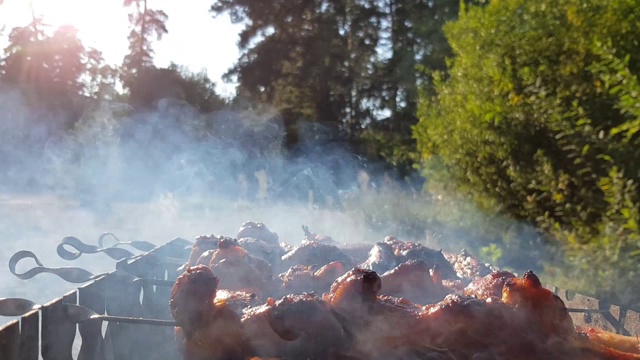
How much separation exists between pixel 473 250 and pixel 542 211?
166 centimetres

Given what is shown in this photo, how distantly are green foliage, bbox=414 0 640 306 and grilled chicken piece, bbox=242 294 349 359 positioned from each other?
5.14 ft

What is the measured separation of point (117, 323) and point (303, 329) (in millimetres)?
1453

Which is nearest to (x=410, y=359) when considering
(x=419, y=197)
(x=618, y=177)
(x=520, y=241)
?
(x=618, y=177)

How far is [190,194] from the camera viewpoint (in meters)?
14.8

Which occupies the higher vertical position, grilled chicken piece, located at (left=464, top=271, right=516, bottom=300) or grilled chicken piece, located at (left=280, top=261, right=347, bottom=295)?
grilled chicken piece, located at (left=464, top=271, right=516, bottom=300)

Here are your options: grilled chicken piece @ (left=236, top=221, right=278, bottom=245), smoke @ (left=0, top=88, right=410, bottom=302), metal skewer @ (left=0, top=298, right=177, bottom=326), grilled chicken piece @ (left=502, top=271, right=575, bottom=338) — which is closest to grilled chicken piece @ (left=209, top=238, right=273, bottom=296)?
metal skewer @ (left=0, top=298, right=177, bottom=326)

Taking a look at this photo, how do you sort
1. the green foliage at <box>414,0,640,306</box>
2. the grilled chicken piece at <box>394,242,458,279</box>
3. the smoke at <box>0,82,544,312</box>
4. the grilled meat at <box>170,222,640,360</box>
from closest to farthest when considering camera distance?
the grilled meat at <box>170,222,640,360</box> → the green foliage at <box>414,0,640,306</box> → the grilled chicken piece at <box>394,242,458,279</box> → the smoke at <box>0,82,544,312</box>

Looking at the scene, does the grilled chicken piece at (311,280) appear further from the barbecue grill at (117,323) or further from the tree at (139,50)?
the tree at (139,50)

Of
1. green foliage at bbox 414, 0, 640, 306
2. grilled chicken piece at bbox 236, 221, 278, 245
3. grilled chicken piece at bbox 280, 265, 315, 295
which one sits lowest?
grilled chicken piece at bbox 280, 265, 315, 295

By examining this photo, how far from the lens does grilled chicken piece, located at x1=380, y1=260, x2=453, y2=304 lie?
3.39 metres

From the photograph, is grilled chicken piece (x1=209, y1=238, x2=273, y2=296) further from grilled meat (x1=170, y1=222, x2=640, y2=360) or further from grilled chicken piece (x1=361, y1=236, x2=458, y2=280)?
grilled chicken piece (x1=361, y1=236, x2=458, y2=280)

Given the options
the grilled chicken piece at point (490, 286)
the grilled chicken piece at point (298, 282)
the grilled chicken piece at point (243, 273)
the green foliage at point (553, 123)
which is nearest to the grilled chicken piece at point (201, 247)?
the grilled chicken piece at point (243, 273)

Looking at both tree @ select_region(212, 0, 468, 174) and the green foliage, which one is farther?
tree @ select_region(212, 0, 468, 174)

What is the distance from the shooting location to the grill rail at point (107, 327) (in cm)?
268
